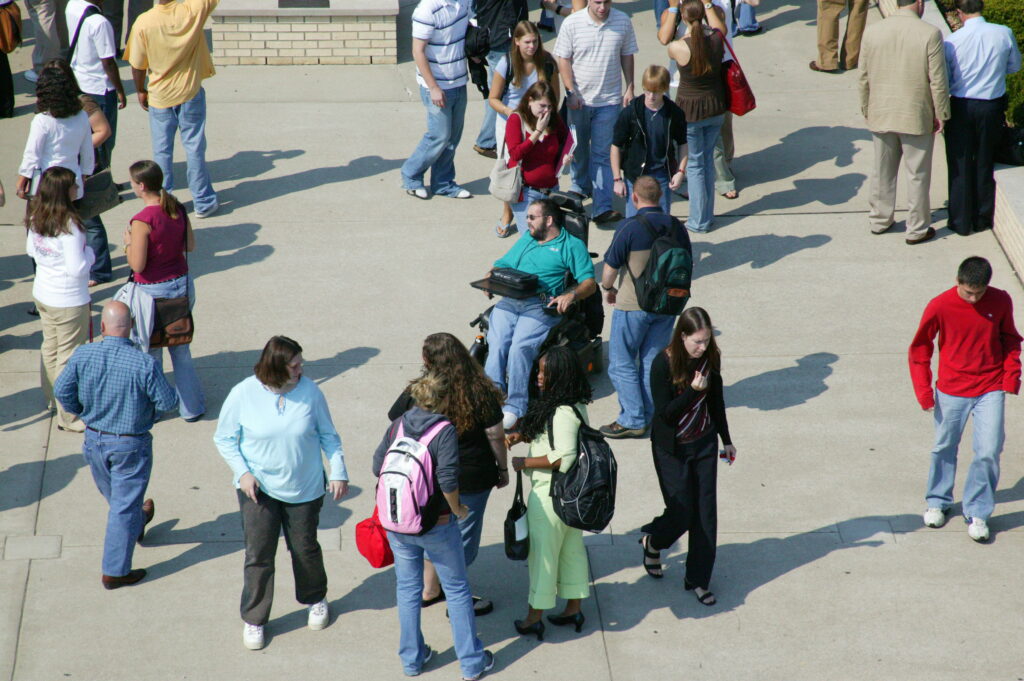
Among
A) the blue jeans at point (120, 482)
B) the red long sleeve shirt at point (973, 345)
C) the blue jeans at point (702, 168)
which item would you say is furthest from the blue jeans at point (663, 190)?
the blue jeans at point (120, 482)

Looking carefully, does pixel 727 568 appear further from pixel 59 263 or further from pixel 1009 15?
pixel 1009 15

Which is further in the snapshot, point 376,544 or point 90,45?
point 90,45

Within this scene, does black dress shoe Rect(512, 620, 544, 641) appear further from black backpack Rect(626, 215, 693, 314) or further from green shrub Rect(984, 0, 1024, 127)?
green shrub Rect(984, 0, 1024, 127)

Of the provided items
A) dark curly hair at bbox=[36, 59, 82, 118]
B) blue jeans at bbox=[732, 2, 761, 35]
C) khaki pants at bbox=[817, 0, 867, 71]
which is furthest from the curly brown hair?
blue jeans at bbox=[732, 2, 761, 35]

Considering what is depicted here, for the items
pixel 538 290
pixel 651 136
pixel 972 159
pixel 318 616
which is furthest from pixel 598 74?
pixel 318 616

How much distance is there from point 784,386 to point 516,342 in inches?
78.4

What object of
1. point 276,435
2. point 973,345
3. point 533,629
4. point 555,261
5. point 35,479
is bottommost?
point 533,629

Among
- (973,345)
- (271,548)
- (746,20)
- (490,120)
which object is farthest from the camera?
(746,20)

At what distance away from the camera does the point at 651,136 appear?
9.35 m

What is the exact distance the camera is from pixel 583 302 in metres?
7.88

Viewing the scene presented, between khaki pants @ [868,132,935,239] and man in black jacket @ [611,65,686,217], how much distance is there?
1859 mm

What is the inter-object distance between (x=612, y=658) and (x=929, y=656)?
5.06 ft

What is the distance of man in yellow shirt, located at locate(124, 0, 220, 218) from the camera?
397 inches

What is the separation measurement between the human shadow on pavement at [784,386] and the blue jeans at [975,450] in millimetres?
1407
